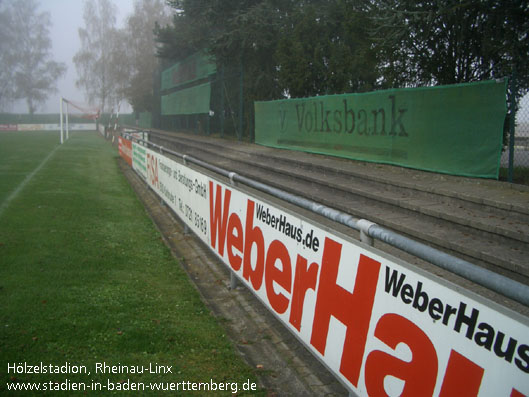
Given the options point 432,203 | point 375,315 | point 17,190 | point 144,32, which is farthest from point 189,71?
point 144,32

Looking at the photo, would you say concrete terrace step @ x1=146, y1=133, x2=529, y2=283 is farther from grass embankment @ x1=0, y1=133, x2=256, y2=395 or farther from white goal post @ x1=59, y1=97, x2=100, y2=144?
white goal post @ x1=59, y1=97, x2=100, y2=144

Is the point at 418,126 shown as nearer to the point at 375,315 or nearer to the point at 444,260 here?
the point at 375,315

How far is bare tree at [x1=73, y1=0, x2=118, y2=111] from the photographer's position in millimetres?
89562

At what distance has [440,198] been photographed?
7902 millimetres

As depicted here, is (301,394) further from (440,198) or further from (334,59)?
(334,59)

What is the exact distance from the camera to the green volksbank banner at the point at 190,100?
28.0 meters

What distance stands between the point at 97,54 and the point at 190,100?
2794 inches

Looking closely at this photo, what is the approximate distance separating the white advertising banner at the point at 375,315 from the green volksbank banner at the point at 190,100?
24467 millimetres

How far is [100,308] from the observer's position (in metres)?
4.41

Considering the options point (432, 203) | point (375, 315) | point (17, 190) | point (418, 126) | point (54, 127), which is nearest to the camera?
point (375, 315)

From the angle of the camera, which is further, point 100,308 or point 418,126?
point 418,126

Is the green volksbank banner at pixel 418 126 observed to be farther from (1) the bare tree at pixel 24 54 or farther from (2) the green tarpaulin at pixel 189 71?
(1) the bare tree at pixel 24 54

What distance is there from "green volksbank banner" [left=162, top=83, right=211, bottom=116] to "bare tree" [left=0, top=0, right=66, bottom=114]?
61041 millimetres

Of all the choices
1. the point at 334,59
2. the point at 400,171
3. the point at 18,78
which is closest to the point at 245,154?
the point at 334,59
